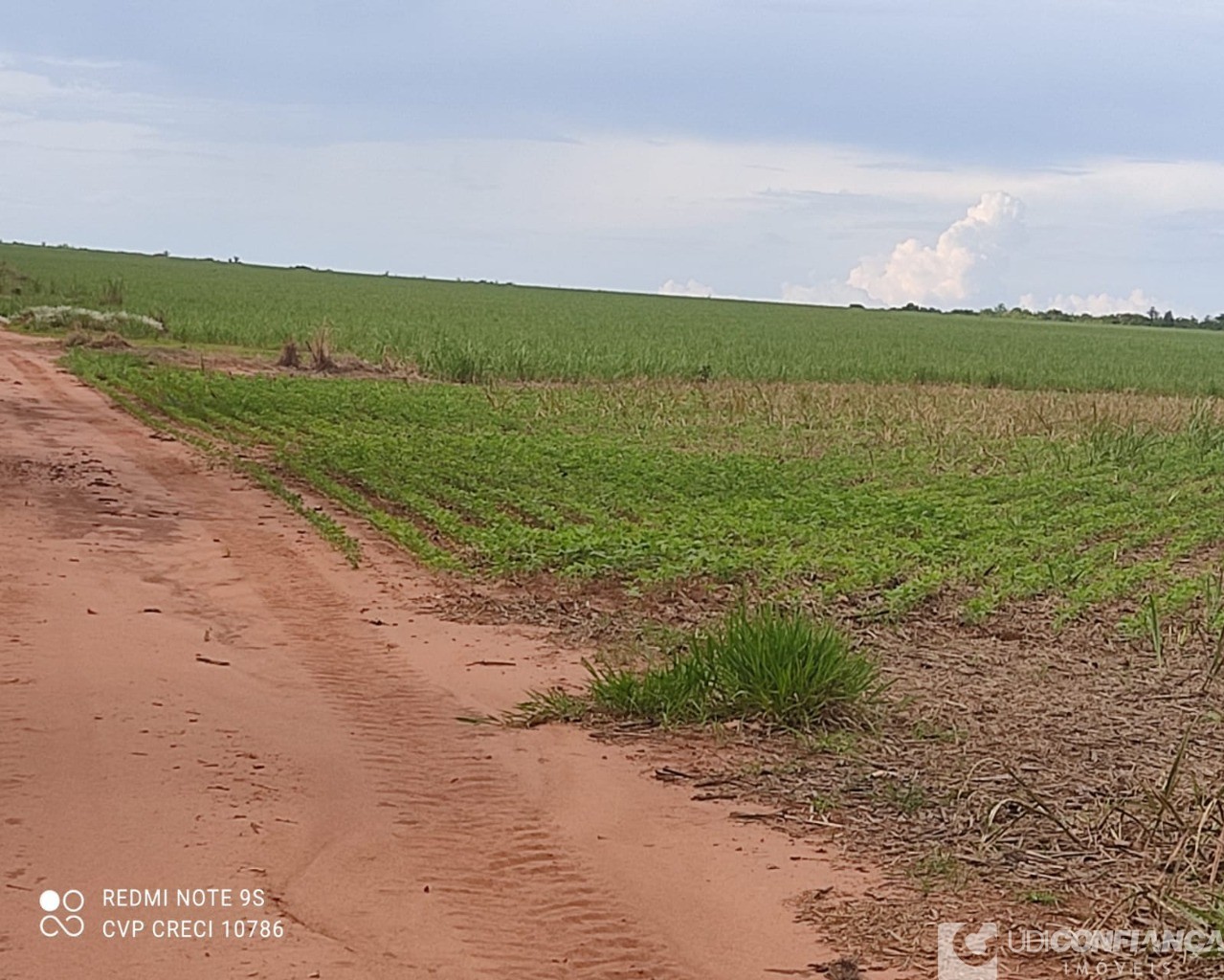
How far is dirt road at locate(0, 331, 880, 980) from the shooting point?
14.6 ft

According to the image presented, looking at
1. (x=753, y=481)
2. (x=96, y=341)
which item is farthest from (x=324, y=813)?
(x=96, y=341)

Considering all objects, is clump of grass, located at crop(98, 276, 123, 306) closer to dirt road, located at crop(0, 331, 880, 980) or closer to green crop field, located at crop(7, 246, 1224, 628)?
green crop field, located at crop(7, 246, 1224, 628)

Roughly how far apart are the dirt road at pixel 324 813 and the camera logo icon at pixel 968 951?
1.24ft

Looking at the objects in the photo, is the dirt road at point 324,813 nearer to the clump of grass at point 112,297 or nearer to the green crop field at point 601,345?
the green crop field at point 601,345

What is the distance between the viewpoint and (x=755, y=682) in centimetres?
696

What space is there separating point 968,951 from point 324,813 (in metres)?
2.39

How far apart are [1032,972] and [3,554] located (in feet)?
24.0

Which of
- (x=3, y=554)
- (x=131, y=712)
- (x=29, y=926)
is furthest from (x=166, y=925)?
(x=3, y=554)

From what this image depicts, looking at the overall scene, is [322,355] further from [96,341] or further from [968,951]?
[968,951]

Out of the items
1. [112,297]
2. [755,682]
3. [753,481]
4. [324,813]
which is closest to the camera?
[324,813]

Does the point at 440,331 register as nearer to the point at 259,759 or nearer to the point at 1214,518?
the point at 1214,518

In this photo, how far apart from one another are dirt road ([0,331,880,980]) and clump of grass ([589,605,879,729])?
458mm

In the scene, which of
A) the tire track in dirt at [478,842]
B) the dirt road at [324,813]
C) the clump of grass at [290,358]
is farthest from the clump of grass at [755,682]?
the clump of grass at [290,358]

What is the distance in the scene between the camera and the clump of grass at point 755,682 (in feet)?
22.6
